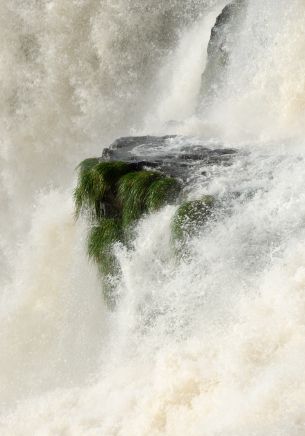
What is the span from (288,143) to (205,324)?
7.61ft

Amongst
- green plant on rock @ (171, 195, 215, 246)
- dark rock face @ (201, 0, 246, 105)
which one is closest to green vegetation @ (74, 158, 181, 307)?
green plant on rock @ (171, 195, 215, 246)

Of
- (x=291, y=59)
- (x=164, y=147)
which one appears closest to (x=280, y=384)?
(x=164, y=147)

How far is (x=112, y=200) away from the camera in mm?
6699

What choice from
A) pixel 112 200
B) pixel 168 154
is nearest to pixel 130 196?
pixel 112 200

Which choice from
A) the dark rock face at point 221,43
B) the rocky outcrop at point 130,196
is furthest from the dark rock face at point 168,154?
the dark rock face at point 221,43

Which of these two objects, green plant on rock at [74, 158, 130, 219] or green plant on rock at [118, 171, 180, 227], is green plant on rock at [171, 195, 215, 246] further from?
green plant on rock at [74, 158, 130, 219]

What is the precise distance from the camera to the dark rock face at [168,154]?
6.75m

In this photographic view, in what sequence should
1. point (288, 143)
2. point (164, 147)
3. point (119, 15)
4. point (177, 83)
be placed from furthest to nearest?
point (119, 15)
point (177, 83)
point (164, 147)
point (288, 143)

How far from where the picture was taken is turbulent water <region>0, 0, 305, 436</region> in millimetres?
4934

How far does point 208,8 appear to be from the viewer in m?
11.1

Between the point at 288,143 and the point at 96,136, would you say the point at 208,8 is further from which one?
the point at 288,143

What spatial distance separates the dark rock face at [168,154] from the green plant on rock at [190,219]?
607 millimetres

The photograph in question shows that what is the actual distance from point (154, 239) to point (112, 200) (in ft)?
2.58

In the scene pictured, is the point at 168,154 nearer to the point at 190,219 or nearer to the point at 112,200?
the point at 112,200
